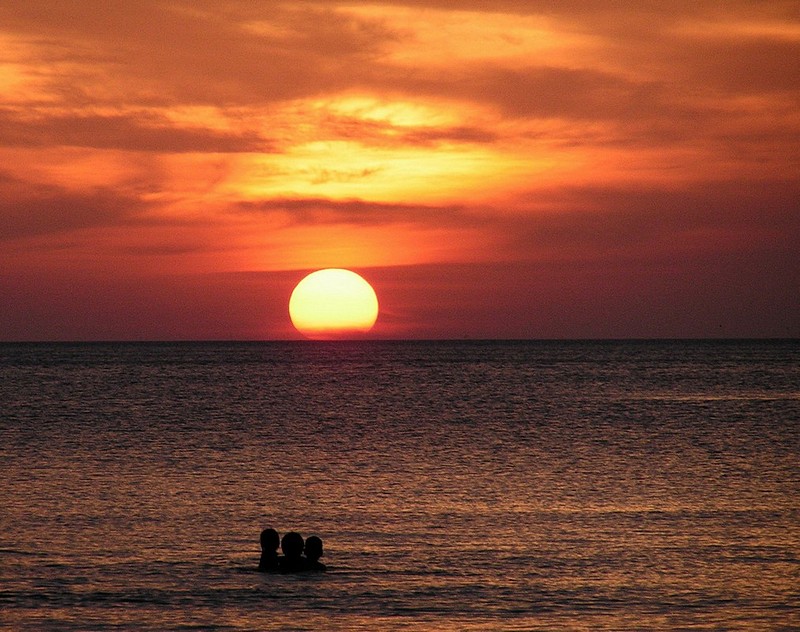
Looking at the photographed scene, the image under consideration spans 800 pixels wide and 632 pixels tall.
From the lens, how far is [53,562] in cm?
2812

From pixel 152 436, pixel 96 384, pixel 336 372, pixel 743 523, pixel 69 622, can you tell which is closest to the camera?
pixel 69 622

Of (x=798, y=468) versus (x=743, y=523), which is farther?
(x=798, y=468)

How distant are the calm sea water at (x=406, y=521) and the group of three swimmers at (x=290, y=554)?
22.5 inches

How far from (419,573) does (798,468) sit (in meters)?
29.3

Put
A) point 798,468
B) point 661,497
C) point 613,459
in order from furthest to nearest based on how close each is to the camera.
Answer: point 613,459, point 798,468, point 661,497

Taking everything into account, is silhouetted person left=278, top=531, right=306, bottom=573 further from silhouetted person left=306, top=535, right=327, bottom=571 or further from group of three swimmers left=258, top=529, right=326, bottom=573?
silhouetted person left=306, top=535, right=327, bottom=571

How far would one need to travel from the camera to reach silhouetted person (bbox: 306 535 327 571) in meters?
27.8

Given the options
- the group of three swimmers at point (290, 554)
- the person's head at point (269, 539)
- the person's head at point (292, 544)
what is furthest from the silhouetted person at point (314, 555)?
the person's head at point (269, 539)

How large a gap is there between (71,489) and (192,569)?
1623 centimetres

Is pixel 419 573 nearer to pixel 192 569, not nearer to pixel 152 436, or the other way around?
pixel 192 569

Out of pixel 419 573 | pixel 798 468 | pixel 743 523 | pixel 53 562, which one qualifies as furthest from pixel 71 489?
pixel 798 468

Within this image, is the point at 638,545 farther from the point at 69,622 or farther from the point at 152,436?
the point at 152,436

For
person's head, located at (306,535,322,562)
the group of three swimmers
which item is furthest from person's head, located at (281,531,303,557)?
person's head, located at (306,535,322,562)

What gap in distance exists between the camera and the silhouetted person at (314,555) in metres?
27.8
